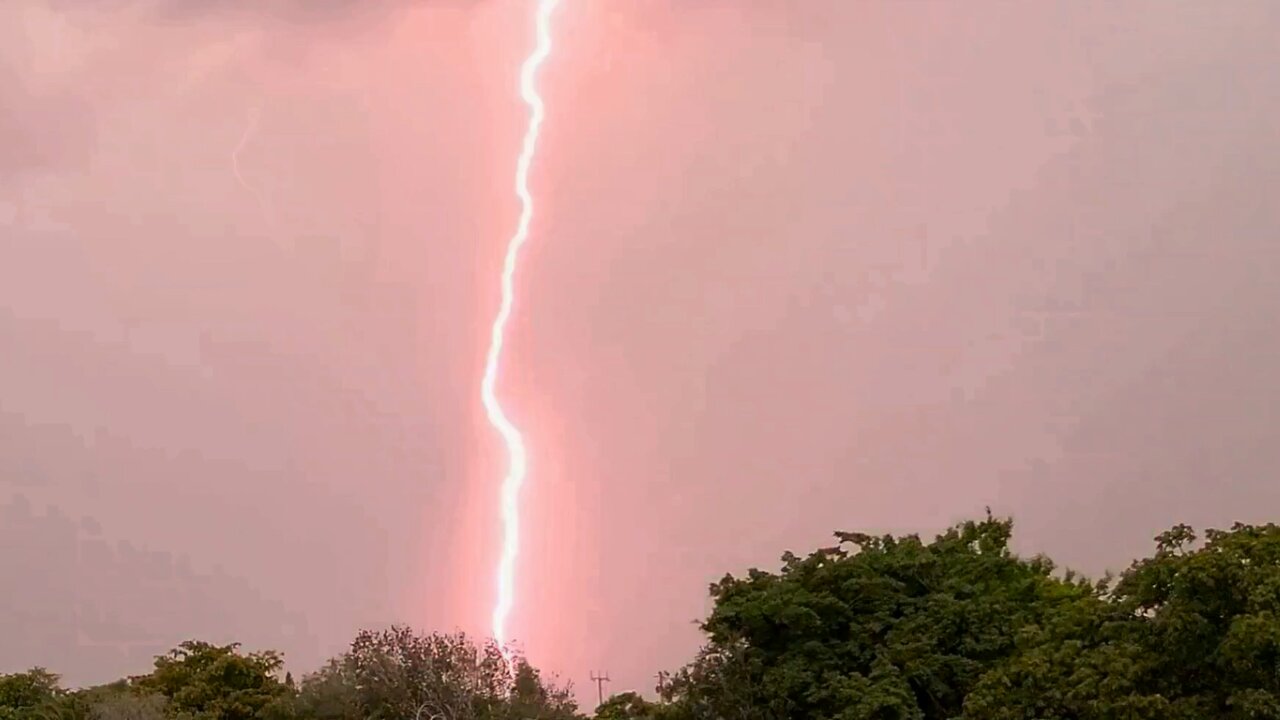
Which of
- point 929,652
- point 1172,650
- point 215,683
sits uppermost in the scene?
point 215,683

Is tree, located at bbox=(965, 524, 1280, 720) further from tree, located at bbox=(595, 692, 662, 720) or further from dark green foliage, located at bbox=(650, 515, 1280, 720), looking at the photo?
tree, located at bbox=(595, 692, 662, 720)

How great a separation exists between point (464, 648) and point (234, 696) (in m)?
12.3

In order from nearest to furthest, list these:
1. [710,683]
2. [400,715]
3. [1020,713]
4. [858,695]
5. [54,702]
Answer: [1020,713] → [858,695] → [710,683] → [400,715] → [54,702]

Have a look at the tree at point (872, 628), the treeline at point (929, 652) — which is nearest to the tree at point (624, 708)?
the treeline at point (929, 652)

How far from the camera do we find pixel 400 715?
3191cm

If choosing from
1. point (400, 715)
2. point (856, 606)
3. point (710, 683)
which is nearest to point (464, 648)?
point (400, 715)

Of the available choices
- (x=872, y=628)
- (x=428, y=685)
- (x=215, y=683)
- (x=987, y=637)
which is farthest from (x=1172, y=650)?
(x=215, y=683)

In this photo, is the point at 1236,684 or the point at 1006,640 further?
the point at 1006,640

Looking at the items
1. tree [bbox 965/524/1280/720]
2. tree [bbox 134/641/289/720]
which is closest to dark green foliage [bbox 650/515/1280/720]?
tree [bbox 965/524/1280/720]

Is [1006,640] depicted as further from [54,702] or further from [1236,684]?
[54,702]

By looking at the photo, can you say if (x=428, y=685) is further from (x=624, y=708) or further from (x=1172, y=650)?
(x=1172, y=650)

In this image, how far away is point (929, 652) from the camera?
2666 cm

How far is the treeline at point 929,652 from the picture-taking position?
21500 mm

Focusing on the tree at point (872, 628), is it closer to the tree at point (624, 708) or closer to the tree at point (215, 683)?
the tree at point (624, 708)
